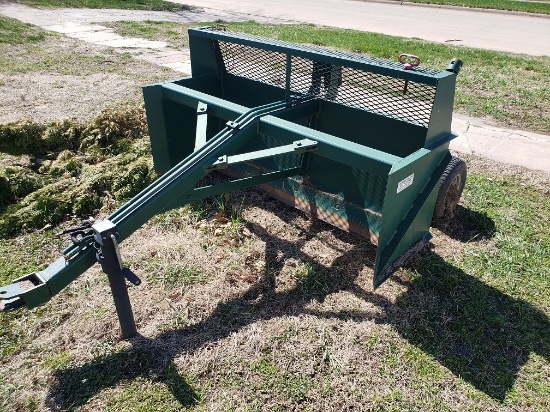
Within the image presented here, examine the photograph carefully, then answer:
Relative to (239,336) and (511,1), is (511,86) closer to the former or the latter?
(239,336)

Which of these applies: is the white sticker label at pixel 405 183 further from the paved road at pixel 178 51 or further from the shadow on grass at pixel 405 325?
the paved road at pixel 178 51

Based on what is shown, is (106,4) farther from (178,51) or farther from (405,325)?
(405,325)

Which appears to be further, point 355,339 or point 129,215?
point 355,339

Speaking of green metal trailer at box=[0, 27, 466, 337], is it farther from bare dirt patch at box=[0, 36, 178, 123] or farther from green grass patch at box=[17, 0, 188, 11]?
green grass patch at box=[17, 0, 188, 11]

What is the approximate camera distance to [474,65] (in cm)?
898

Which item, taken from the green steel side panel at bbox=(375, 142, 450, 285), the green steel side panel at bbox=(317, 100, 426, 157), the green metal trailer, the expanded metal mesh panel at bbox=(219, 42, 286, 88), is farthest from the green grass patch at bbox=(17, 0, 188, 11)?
the green steel side panel at bbox=(375, 142, 450, 285)

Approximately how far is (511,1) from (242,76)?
21187 millimetres

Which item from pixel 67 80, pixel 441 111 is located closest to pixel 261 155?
pixel 441 111

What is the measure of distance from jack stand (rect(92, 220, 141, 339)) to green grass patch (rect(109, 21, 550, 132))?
5536 millimetres

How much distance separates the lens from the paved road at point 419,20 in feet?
41.9

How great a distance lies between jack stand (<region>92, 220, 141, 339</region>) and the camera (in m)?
2.29

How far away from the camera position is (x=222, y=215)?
3.94m

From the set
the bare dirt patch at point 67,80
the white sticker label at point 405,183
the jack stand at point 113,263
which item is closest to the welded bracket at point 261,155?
the white sticker label at point 405,183

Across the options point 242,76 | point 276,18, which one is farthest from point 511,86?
point 276,18
